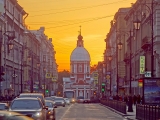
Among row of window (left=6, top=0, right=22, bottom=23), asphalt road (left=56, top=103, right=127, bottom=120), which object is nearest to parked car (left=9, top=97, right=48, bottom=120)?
asphalt road (left=56, top=103, right=127, bottom=120)

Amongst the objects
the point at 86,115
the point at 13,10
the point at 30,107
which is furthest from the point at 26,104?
the point at 13,10

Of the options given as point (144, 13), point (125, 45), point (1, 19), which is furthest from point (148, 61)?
point (125, 45)

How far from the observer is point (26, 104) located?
2941cm

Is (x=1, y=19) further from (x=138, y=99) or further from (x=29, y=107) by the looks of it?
(x=29, y=107)

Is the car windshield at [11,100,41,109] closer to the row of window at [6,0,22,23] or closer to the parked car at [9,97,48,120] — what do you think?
the parked car at [9,97,48,120]

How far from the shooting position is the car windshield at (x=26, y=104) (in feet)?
95.6

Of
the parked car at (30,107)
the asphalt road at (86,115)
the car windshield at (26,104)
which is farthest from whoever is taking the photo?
the asphalt road at (86,115)

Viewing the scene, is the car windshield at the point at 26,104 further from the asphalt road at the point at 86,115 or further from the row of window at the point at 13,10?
the row of window at the point at 13,10

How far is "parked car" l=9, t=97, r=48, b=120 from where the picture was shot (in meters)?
28.2

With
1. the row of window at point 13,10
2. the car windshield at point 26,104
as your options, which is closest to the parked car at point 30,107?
the car windshield at point 26,104

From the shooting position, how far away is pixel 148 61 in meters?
75.3

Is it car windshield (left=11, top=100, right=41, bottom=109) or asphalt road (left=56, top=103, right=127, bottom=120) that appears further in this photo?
asphalt road (left=56, top=103, right=127, bottom=120)

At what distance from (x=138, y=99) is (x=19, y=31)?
46.0m

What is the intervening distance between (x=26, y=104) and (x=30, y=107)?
0.37 meters
